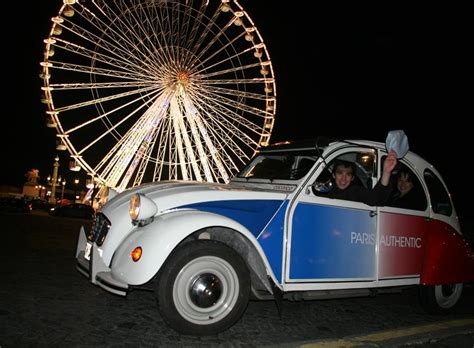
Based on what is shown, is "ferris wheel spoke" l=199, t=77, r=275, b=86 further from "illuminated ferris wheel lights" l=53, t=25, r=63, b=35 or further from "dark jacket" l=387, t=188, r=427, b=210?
"dark jacket" l=387, t=188, r=427, b=210

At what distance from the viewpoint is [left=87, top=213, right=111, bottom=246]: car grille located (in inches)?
185

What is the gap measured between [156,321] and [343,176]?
9.44 feet

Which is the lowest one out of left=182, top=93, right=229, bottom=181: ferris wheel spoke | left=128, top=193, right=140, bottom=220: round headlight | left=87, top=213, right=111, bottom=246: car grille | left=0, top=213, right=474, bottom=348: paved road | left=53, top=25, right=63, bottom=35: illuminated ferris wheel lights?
left=0, top=213, right=474, bottom=348: paved road

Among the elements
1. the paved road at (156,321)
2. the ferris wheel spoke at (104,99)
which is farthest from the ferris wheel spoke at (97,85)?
the paved road at (156,321)

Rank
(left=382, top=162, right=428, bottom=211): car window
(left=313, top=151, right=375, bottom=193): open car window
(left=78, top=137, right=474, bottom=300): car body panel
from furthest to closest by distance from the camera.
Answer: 1. (left=382, top=162, right=428, bottom=211): car window
2. (left=313, top=151, right=375, bottom=193): open car window
3. (left=78, top=137, right=474, bottom=300): car body panel

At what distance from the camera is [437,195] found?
6137 mm

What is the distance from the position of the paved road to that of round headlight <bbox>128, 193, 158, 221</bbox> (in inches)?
44.2

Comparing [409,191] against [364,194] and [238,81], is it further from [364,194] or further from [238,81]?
[238,81]

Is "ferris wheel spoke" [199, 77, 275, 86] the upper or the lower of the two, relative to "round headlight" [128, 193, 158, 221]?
upper

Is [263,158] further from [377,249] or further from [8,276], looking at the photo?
Answer: [8,276]

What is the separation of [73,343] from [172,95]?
17.6 m

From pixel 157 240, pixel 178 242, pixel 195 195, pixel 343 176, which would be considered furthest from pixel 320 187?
pixel 157 240

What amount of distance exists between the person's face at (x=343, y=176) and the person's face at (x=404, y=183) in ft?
3.02

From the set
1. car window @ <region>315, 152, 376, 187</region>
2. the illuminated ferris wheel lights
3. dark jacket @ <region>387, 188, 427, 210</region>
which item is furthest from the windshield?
the illuminated ferris wheel lights
